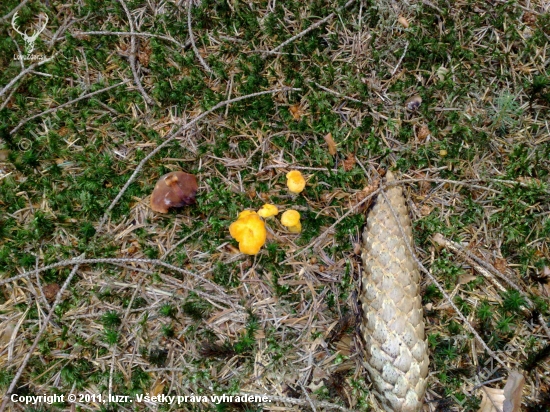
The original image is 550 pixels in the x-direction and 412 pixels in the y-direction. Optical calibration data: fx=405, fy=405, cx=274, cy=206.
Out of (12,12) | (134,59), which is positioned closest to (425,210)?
(134,59)

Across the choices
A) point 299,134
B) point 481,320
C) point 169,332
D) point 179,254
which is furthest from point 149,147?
point 481,320

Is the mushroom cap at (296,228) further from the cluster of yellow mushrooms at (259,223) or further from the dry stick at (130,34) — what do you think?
the dry stick at (130,34)

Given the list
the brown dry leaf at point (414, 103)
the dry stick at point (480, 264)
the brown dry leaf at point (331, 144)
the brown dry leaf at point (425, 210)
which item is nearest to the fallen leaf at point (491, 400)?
the dry stick at point (480, 264)

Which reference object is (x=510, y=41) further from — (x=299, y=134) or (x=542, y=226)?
(x=299, y=134)

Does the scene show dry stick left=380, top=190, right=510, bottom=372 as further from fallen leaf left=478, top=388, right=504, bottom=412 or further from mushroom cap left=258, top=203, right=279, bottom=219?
mushroom cap left=258, top=203, right=279, bottom=219

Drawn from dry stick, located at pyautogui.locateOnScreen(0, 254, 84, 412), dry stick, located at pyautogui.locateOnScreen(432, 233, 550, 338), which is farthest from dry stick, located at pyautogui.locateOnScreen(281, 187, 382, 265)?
dry stick, located at pyautogui.locateOnScreen(0, 254, 84, 412)
